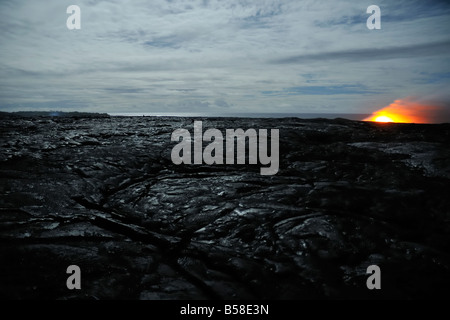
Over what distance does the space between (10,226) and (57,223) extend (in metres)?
0.38

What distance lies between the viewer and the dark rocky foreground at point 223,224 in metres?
1.92

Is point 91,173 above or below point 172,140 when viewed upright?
below

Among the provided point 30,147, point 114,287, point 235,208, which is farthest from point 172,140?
point 114,287

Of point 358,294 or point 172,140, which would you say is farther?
point 172,140

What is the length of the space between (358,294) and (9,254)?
264 centimetres

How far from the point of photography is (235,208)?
2.96m

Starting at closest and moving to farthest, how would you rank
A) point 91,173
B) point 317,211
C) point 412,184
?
point 317,211
point 412,184
point 91,173

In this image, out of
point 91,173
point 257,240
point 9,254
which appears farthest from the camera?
point 91,173

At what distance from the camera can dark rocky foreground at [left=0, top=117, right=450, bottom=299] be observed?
192 centimetres

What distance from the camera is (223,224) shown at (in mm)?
2680

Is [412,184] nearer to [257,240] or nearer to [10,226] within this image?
[257,240]
